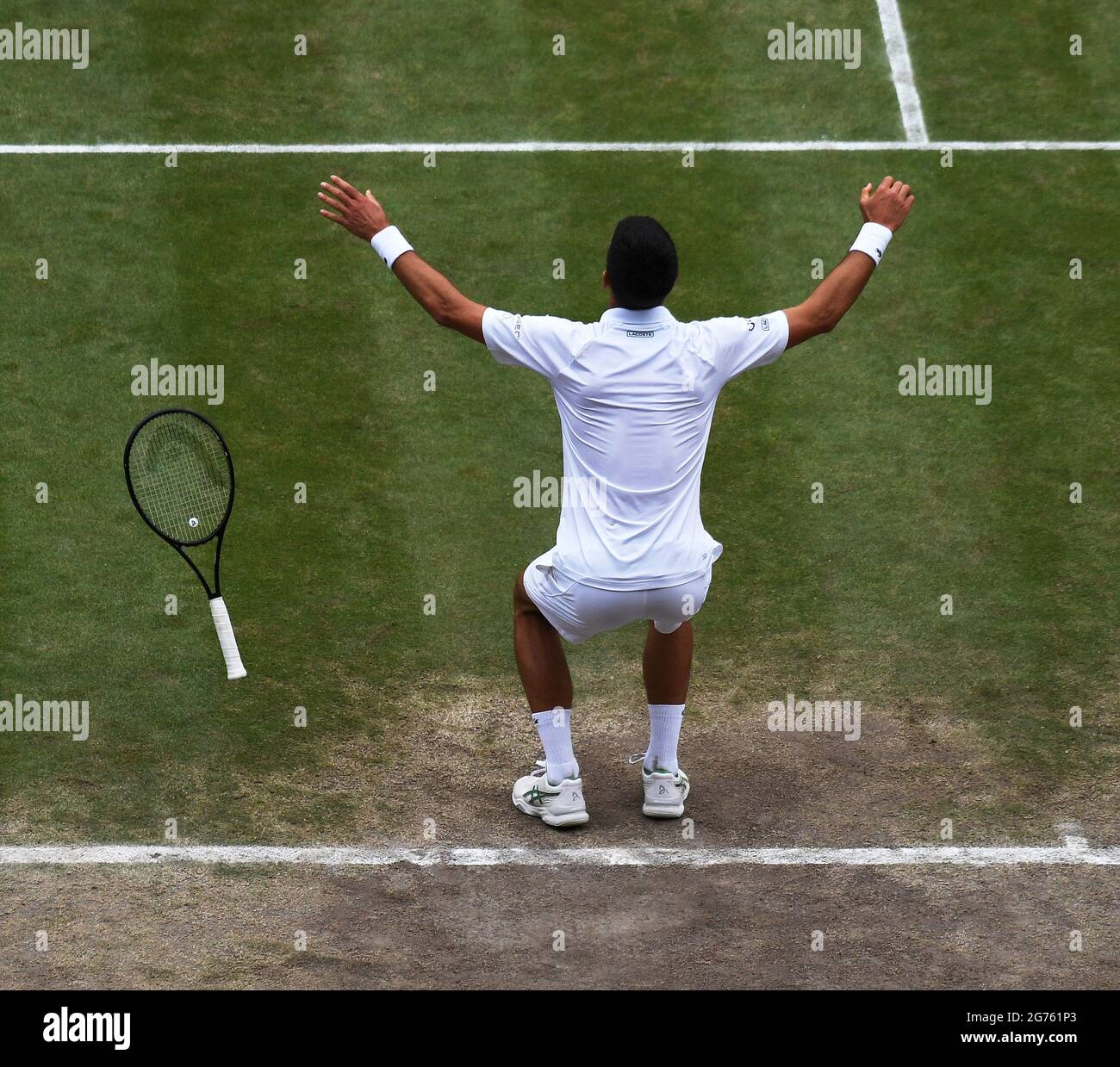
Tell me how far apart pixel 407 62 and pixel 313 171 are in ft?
4.87

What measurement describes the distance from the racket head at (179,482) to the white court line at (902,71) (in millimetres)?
6800

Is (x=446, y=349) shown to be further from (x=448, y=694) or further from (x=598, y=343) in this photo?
(x=598, y=343)

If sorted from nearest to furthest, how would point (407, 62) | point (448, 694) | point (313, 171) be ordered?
point (448, 694) < point (313, 171) < point (407, 62)

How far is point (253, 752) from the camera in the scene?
8.67 metres

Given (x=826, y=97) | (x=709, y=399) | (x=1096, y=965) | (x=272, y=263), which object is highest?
Result: (x=826, y=97)

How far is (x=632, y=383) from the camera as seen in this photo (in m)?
7.59

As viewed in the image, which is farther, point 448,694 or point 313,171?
point 313,171

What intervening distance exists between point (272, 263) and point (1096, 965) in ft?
24.3

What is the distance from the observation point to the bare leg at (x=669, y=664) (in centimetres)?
811

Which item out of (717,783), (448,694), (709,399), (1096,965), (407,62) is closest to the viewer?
(1096,965)

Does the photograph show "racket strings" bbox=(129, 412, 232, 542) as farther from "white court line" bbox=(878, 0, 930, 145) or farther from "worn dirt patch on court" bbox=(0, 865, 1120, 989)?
"white court line" bbox=(878, 0, 930, 145)

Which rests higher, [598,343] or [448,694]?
[598,343]

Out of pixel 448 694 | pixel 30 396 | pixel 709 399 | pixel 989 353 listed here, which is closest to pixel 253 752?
pixel 448 694

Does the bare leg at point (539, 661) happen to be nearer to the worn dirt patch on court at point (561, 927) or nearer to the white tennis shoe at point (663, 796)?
the white tennis shoe at point (663, 796)
